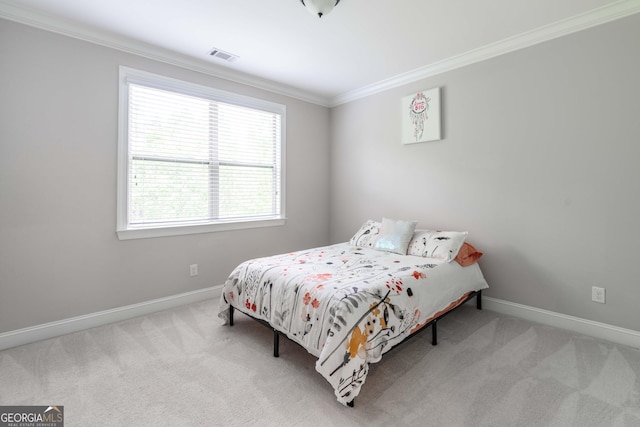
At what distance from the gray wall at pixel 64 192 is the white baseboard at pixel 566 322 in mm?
3261

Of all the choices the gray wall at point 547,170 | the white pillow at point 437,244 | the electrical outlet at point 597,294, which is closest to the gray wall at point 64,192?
the white pillow at point 437,244

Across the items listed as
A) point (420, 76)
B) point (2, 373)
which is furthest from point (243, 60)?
point (2, 373)

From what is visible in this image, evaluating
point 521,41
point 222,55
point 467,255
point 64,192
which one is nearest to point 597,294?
point 467,255

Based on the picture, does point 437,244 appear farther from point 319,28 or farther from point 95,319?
point 95,319

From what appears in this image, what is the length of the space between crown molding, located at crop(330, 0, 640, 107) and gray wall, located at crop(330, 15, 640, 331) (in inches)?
2.1

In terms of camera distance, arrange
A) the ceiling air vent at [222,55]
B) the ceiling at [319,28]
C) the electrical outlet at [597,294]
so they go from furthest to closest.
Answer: the ceiling air vent at [222,55]
the electrical outlet at [597,294]
the ceiling at [319,28]

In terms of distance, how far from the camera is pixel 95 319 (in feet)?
8.71

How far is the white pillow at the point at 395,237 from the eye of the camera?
303 centimetres

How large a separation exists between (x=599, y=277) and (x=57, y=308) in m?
4.50

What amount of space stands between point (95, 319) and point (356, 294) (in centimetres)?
240

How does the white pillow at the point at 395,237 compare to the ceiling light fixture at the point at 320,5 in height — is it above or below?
below

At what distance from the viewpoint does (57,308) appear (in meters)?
2.50

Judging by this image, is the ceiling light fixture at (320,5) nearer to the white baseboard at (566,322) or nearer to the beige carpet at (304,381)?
the beige carpet at (304,381)

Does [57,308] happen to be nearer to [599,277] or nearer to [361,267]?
[361,267]
